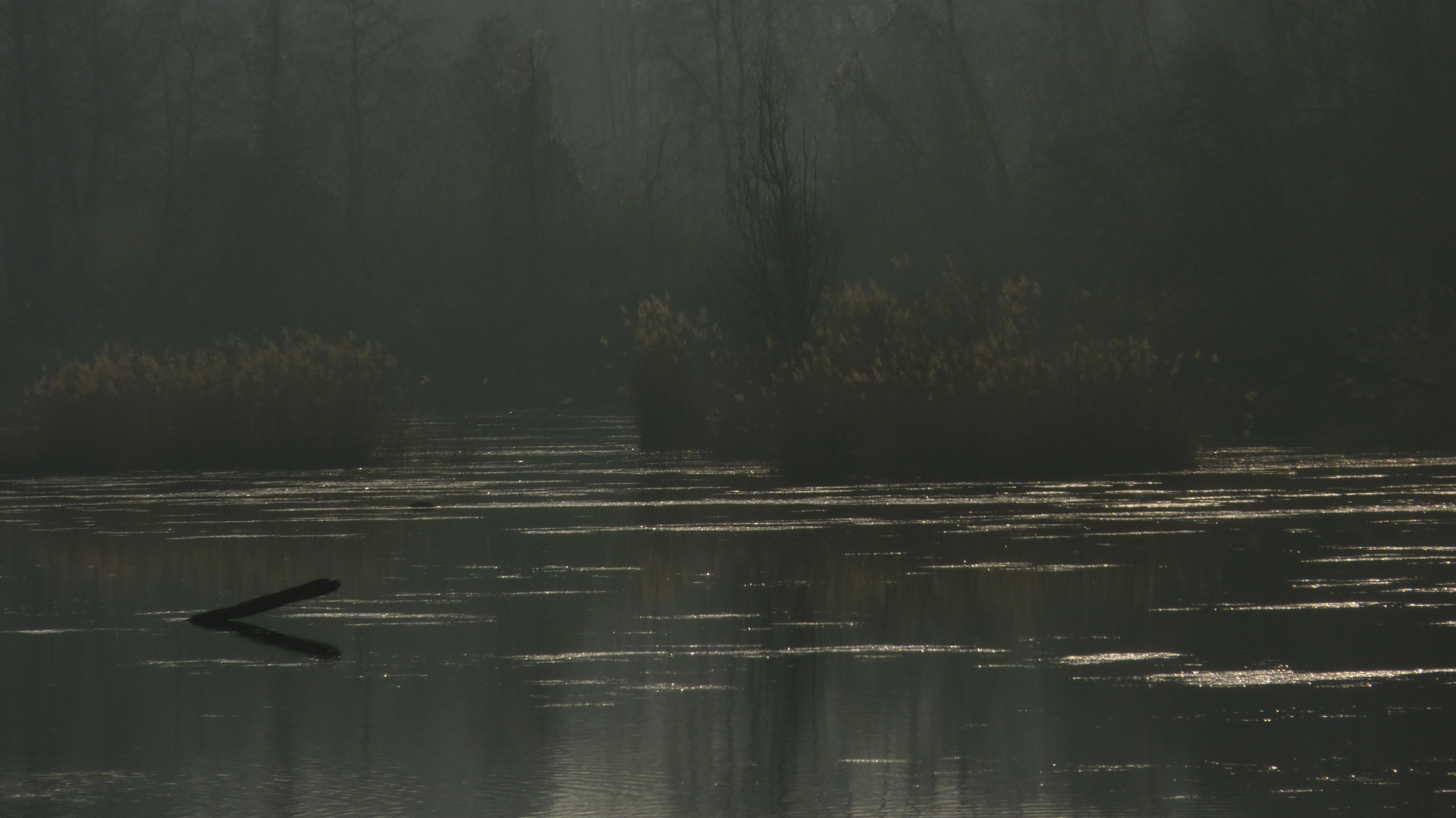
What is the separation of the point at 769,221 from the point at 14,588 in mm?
18180

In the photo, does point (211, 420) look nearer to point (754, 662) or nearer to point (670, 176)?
point (754, 662)

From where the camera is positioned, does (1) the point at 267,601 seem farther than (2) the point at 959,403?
No

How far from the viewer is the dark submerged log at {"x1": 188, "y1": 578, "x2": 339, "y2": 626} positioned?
13.2 meters

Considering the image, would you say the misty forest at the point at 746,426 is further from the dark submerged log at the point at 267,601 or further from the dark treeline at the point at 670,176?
the dark treeline at the point at 670,176

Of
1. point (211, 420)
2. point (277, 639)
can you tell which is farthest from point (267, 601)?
point (211, 420)

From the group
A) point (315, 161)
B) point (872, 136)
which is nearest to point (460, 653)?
point (872, 136)

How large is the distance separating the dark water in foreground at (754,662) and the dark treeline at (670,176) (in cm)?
1799

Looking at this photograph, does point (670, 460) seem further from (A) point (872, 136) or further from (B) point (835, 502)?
(A) point (872, 136)

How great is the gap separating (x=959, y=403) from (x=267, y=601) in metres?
13.5

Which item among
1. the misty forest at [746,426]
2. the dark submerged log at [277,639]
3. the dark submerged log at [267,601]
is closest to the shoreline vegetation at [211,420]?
the misty forest at [746,426]

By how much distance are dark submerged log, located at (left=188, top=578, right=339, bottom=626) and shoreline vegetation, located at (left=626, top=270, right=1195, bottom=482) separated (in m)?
12.9

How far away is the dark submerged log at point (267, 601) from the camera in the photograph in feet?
43.3

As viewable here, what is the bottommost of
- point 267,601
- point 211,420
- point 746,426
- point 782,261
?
point 267,601

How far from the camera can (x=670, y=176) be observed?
72812 millimetres
